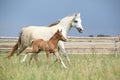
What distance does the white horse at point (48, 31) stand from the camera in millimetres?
13078

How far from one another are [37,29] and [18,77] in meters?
5.53

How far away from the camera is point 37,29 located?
43.7ft

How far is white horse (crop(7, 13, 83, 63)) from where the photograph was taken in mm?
13078

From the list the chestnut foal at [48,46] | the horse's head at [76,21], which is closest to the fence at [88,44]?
the horse's head at [76,21]

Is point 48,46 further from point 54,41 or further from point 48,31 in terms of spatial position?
point 48,31

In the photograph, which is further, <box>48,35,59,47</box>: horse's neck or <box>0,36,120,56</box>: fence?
<box>0,36,120,56</box>: fence

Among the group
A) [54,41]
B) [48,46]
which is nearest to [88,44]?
[54,41]

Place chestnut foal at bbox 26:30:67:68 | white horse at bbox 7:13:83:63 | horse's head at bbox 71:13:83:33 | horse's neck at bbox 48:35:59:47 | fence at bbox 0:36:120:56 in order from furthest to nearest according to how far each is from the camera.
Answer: fence at bbox 0:36:120:56, horse's head at bbox 71:13:83:33, white horse at bbox 7:13:83:63, horse's neck at bbox 48:35:59:47, chestnut foal at bbox 26:30:67:68

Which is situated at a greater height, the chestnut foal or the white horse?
the white horse

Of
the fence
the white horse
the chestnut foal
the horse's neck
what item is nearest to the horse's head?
the white horse

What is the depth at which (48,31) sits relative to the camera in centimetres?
1309

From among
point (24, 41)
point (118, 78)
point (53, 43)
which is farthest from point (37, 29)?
point (118, 78)

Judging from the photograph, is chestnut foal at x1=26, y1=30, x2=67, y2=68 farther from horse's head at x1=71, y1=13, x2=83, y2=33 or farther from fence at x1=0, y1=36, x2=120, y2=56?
fence at x1=0, y1=36, x2=120, y2=56

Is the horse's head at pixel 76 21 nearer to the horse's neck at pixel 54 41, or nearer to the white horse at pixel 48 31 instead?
the white horse at pixel 48 31
